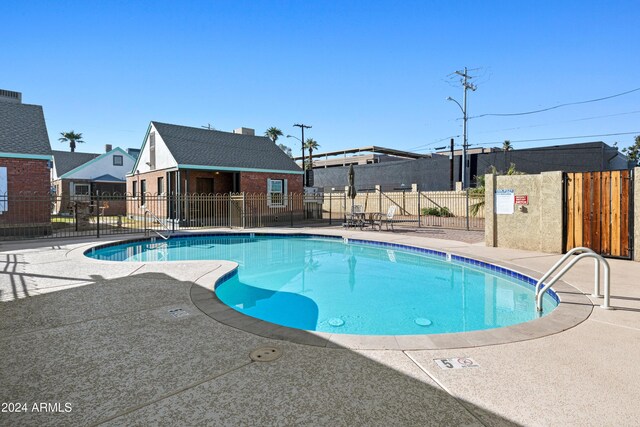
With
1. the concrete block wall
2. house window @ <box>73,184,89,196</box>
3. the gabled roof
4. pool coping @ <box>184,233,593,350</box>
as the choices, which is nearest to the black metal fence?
house window @ <box>73,184,89,196</box>

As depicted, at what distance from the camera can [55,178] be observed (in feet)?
105

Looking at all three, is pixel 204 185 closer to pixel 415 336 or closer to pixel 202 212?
pixel 202 212

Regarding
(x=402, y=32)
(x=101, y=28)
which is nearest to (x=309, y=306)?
(x=101, y=28)

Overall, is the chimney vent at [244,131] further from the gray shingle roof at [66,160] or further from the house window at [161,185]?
the gray shingle roof at [66,160]

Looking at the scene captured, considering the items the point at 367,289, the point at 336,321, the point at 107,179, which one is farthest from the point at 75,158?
the point at 336,321

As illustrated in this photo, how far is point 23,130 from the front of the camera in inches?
599

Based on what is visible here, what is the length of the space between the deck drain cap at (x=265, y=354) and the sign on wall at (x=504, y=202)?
8.93 meters

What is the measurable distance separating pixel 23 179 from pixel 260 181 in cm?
1118

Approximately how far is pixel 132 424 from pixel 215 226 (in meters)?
16.4

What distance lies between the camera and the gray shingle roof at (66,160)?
31950 millimetres

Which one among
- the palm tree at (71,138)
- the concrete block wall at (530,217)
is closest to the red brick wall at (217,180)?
the concrete block wall at (530,217)

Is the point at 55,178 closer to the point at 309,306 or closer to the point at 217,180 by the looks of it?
the point at 217,180

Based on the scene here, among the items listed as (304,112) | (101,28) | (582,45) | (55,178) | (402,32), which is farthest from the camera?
(304,112)

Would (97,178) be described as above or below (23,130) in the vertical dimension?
below
